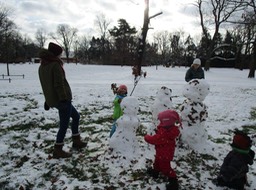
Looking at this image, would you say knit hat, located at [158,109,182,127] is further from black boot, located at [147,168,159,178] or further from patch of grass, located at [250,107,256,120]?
patch of grass, located at [250,107,256,120]

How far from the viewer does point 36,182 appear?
10.7 ft

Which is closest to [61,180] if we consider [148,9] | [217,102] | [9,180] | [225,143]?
[9,180]

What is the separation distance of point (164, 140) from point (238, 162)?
1.09 metres

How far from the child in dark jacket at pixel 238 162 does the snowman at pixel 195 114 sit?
1191 mm

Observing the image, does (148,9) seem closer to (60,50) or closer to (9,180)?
(60,50)

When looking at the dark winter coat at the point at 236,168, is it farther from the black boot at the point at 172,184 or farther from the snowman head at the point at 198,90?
the snowman head at the point at 198,90

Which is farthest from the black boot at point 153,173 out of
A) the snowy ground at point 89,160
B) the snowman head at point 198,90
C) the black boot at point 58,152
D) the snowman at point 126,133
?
the snowman head at point 198,90

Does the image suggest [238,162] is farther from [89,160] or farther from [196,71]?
[196,71]

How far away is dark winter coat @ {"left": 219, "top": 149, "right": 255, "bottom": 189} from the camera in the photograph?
3.09 metres

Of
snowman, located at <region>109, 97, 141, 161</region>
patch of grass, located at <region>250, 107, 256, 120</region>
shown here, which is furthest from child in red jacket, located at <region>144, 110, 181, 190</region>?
patch of grass, located at <region>250, 107, 256, 120</region>

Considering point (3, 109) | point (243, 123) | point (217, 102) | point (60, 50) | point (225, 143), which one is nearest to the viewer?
point (60, 50)

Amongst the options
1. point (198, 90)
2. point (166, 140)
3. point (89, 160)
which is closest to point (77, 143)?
point (89, 160)

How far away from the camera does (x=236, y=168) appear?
122 inches

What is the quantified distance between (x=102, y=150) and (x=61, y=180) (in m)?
1.18
